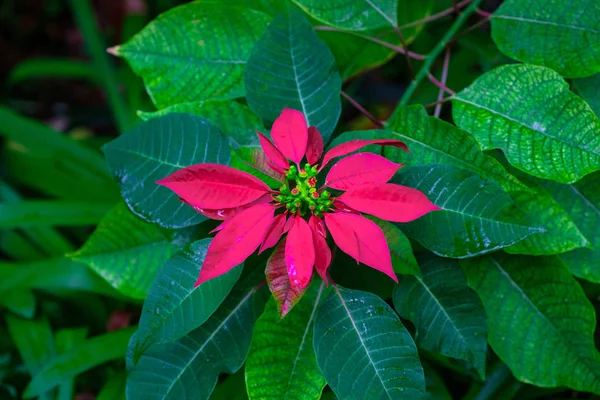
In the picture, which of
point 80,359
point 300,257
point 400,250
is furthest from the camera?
point 80,359

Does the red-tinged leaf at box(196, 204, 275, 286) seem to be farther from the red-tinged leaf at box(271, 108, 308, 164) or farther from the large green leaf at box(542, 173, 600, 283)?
the large green leaf at box(542, 173, 600, 283)

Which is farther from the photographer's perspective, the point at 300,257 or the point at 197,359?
the point at 197,359

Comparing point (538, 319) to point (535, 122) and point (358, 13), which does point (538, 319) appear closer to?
point (535, 122)

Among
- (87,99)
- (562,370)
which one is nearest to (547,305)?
(562,370)

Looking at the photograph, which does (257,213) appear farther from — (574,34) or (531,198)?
(574,34)

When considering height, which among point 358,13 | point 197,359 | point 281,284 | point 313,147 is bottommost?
point 197,359

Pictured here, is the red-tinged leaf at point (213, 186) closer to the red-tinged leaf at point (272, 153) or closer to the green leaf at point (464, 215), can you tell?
the red-tinged leaf at point (272, 153)

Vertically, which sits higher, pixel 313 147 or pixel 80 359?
pixel 313 147

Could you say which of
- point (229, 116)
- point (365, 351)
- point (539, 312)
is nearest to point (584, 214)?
point (539, 312)
